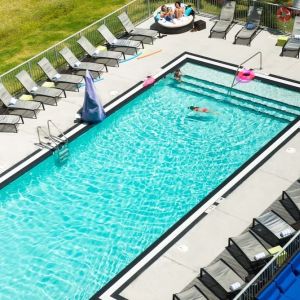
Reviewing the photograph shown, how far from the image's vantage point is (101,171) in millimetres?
23266

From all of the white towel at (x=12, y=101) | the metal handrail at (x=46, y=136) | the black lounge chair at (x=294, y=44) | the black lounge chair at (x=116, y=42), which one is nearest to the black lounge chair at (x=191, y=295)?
the metal handrail at (x=46, y=136)

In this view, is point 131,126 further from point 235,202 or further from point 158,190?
point 235,202

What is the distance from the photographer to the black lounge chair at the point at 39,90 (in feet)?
86.5

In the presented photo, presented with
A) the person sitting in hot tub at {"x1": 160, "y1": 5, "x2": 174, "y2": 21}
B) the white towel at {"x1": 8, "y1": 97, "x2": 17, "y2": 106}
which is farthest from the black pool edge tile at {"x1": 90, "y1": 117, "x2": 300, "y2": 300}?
the person sitting in hot tub at {"x1": 160, "y1": 5, "x2": 174, "y2": 21}

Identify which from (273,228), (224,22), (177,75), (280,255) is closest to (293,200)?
(273,228)

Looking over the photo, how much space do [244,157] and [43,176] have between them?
666 cm

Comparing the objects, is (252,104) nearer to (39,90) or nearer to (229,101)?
(229,101)

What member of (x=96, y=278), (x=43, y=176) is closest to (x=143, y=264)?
(x=96, y=278)

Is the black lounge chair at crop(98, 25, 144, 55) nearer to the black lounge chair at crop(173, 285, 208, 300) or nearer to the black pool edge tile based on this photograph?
the black pool edge tile

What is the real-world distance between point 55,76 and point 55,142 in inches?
153

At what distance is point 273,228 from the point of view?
61.6 feet

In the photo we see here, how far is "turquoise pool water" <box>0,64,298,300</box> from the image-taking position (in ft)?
64.4

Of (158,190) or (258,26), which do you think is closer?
(158,190)

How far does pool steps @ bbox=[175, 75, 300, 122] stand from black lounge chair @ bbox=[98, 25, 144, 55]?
9.16 ft
